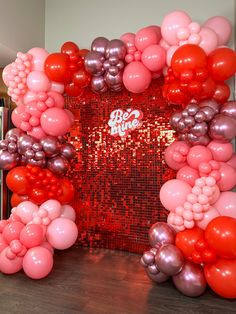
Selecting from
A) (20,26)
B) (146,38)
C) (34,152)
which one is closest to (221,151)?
(146,38)

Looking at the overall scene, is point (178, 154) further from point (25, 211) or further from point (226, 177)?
point (25, 211)

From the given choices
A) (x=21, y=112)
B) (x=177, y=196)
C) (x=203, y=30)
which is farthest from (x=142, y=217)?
(x=203, y=30)

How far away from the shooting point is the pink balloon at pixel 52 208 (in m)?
2.46

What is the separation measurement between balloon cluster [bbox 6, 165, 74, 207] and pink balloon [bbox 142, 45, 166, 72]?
1.37m

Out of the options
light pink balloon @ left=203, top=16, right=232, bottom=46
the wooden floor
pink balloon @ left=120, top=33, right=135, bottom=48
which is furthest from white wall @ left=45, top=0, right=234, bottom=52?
the wooden floor

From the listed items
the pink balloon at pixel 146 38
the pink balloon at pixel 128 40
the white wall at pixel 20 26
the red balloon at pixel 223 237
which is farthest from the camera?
the white wall at pixel 20 26

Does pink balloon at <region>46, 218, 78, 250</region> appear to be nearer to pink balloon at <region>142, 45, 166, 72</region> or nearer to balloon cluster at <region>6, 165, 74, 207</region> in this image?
balloon cluster at <region>6, 165, 74, 207</region>

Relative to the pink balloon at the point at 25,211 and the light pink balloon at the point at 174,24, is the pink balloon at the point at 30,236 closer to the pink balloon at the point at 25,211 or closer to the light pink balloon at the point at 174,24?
the pink balloon at the point at 25,211

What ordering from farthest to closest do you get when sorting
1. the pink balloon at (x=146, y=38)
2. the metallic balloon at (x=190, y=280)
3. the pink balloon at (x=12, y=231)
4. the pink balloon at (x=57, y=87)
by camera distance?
the pink balloon at (x=57, y=87) → the pink balloon at (x=146, y=38) → the pink balloon at (x=12, y=231) → the metallic balloon at (x=190, y=280)

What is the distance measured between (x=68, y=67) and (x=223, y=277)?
216cm

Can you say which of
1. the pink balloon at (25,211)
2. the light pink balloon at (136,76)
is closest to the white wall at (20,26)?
the light pink balloon at (136,76)

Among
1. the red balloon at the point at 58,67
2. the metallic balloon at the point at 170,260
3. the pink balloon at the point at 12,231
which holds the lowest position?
the metallic balloon at the point at 170,260

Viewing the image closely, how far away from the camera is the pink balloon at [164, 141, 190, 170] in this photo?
2215 millimetres

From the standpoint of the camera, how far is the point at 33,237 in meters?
2.20
